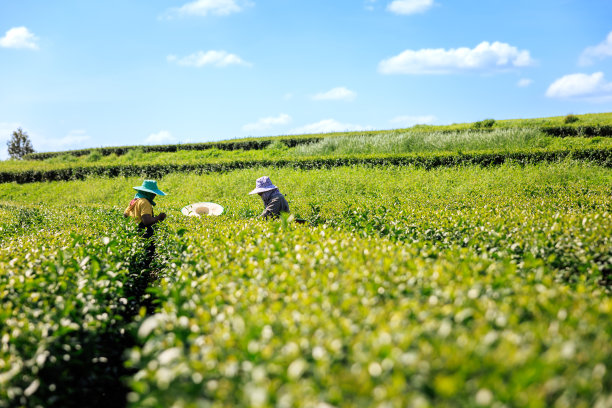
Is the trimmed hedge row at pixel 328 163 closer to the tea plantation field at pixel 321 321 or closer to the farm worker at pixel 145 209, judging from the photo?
the tea plantation field at pixel 321 321

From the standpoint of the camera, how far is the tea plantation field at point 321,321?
2.18 meters

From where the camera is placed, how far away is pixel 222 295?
12.2 ft

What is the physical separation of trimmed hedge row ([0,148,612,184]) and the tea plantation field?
12.3m

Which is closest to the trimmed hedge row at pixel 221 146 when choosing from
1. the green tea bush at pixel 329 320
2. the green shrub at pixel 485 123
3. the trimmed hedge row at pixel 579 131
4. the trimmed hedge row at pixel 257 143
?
the trimmed hedge row at pixel 257 143

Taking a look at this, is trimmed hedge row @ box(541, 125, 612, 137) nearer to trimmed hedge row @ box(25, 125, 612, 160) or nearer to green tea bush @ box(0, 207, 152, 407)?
trimmed hedge row @ box(25, 125, 612, 160)

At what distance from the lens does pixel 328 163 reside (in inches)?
850

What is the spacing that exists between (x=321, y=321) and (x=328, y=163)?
1904 centimetres

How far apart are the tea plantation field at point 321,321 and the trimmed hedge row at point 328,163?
12.3 metres

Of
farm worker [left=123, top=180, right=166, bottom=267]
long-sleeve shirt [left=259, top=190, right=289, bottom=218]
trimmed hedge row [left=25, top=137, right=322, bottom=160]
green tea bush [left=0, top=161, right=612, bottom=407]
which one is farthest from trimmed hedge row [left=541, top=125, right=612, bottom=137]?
farm worker [left=123, top=180, right=166, bottom=267]

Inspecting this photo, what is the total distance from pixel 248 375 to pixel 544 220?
19.0 ft

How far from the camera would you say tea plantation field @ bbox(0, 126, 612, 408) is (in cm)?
218

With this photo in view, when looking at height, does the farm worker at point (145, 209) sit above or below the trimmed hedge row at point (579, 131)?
below

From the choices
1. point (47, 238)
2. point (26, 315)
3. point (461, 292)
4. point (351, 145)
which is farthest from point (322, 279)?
point (351, 145)

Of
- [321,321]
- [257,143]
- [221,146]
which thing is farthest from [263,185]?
[221,146]
